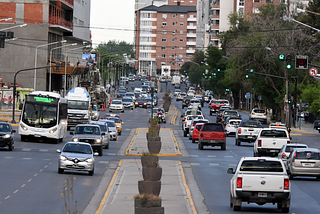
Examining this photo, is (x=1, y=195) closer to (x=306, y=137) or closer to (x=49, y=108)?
(x=49, y=108)

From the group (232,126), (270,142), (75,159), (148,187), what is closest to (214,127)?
(270,142)

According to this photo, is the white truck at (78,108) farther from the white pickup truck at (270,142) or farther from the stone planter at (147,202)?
the stone planter at (147,202)

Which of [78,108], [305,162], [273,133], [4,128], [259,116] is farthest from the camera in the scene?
[259,116]

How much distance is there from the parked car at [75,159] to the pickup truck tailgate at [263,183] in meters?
9.89

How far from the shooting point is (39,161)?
96.9 ft

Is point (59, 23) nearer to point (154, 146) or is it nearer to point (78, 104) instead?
point (78, 104)

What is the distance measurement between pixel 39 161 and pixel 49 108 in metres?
10.6

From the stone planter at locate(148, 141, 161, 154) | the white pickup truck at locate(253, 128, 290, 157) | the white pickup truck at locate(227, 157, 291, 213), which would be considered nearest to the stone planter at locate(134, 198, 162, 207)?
the white pickup truck at locate(227, 157, 291, 213)

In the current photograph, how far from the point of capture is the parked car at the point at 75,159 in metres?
24.2

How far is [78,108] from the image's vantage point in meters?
53.2

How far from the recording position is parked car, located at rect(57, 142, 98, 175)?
24.2 metres

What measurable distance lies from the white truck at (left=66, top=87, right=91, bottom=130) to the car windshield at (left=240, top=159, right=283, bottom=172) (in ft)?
122

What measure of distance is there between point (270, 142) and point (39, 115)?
14871 mm

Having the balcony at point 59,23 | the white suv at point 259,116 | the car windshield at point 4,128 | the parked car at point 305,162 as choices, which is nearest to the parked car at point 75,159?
the parked car at point 305,162
